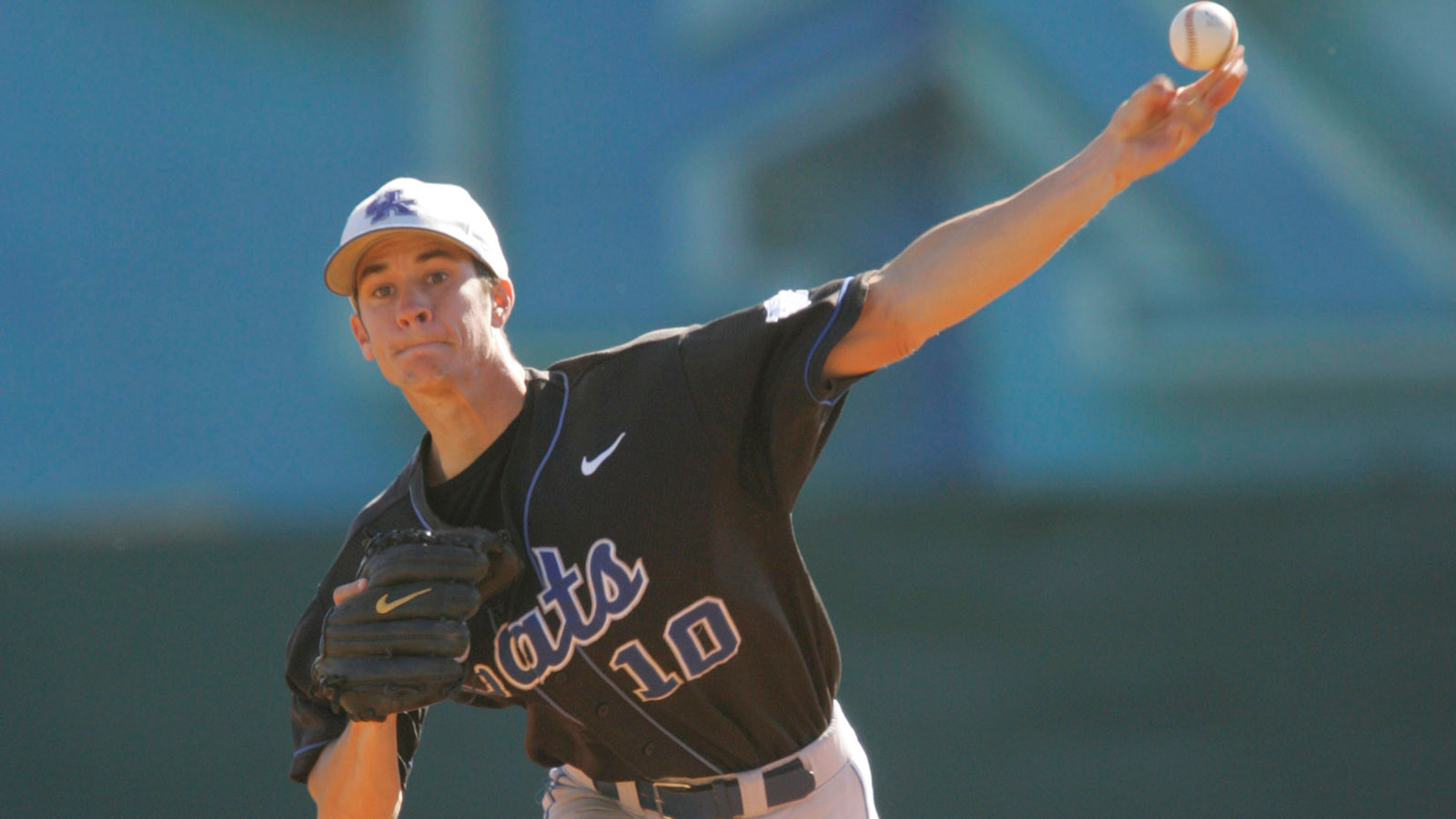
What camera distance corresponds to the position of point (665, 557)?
263 cm

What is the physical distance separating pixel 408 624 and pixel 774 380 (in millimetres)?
726

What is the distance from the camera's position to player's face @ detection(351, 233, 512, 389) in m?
2.64

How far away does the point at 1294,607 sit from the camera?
5203 mm

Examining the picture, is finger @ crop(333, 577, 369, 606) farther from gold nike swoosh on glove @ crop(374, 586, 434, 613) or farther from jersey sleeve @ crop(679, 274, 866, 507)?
jersey sleeve @ crop(679, 274, 866, 507)

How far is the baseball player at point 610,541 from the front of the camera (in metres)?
2.56

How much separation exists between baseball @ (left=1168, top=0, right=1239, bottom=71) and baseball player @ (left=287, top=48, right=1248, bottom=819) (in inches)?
23.3

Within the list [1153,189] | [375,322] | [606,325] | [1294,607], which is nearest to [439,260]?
[375,322]

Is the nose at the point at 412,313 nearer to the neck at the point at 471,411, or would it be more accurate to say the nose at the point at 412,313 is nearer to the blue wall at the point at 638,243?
the neck at the point at 471,411

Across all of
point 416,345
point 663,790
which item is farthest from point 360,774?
point 416,345

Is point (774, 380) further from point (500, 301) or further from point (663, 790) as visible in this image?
point (663, 790)

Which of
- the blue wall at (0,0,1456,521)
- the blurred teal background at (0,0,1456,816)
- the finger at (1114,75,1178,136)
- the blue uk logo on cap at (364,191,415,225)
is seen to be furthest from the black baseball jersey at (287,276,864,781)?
the blue wall at (0,0,1456,521)

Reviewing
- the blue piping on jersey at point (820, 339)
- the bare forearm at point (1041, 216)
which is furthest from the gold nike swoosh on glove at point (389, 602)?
the bare forearm at point (1041, 216)

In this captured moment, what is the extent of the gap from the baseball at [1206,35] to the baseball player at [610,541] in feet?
1.94

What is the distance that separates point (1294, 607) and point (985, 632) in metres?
1.05
